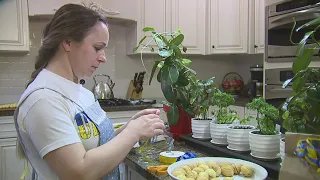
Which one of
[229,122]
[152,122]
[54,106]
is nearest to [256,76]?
[229,122]

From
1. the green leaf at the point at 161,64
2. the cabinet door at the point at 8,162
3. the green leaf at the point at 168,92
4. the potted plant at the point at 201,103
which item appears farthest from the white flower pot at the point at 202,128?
the cabinet door at the point at 8,162

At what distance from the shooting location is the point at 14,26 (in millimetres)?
2750

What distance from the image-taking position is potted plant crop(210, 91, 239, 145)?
1.28 m

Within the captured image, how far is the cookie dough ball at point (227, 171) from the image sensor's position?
37.9 inches

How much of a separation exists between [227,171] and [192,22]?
9.13 feet

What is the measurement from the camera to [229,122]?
1.31 m

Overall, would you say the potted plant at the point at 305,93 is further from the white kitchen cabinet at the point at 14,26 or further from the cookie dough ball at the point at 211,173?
the white kitchen cabinet at the point at 14,26

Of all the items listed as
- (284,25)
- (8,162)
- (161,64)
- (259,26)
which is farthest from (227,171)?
(259,26)

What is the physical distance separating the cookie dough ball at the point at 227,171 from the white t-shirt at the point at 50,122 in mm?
414

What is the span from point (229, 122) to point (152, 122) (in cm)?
43

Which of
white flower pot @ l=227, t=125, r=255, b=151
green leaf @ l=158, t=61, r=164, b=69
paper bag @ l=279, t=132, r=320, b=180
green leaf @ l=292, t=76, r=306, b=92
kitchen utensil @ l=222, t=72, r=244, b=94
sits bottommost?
white flower pot @ l=227, t=125, r=255, b=151

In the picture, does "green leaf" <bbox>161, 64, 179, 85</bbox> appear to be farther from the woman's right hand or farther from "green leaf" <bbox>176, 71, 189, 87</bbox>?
the woman's right hand

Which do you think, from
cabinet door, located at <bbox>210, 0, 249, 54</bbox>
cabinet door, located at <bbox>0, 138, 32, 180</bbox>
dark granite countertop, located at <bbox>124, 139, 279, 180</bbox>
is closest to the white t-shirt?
dark granite countertop, located at <bbox>124, 139, 279, 180</bbox>

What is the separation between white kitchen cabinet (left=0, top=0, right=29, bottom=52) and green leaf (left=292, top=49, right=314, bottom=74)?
2625mm
